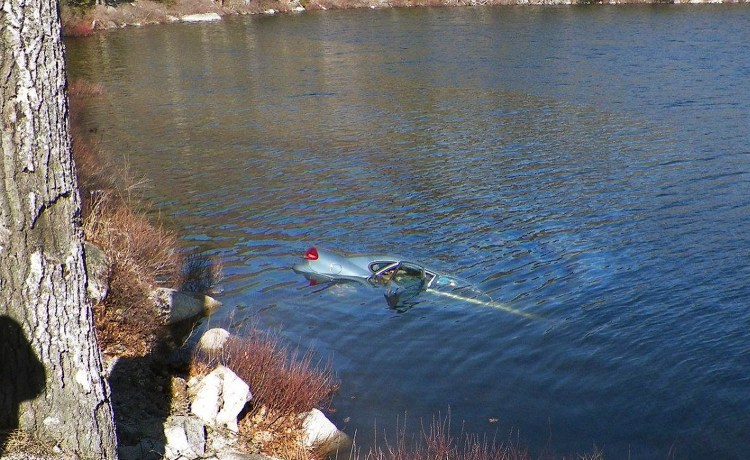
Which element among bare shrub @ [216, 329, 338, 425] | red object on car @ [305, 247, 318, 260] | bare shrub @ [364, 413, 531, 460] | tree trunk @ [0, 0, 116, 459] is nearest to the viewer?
tree trunk @ [0, 0, 116, 459]

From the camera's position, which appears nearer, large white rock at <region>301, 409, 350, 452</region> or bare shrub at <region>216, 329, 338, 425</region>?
large white rock at <region>301, 409, 350, 452</region>

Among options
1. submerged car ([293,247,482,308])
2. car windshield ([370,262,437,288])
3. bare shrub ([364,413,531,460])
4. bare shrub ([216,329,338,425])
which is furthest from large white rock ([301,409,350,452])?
car windshield ([370,262,437,288])

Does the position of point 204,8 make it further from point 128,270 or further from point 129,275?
point 129,275

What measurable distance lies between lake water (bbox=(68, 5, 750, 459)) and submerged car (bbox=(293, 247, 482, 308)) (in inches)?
8.8

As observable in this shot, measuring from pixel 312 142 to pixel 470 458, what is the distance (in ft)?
55.7

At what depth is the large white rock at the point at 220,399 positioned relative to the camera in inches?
305

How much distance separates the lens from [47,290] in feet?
16.8

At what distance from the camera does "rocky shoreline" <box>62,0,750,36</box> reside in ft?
176

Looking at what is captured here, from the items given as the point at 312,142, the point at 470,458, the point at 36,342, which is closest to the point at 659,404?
the point at 470,458

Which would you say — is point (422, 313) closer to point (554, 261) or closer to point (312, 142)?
point (554, 261)

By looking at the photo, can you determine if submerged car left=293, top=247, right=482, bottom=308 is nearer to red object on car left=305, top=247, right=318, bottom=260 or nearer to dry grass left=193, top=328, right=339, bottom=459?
red object on car left=305, top=247, right=318, bottom=260

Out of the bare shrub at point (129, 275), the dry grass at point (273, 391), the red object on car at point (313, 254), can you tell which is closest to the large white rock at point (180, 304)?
the bare shrub at point (129, 275)

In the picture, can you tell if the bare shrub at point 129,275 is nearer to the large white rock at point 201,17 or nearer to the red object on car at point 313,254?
the red object on car at point 313,254

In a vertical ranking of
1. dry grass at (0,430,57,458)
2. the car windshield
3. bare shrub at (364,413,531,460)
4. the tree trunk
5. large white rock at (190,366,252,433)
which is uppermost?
the tree trunk
